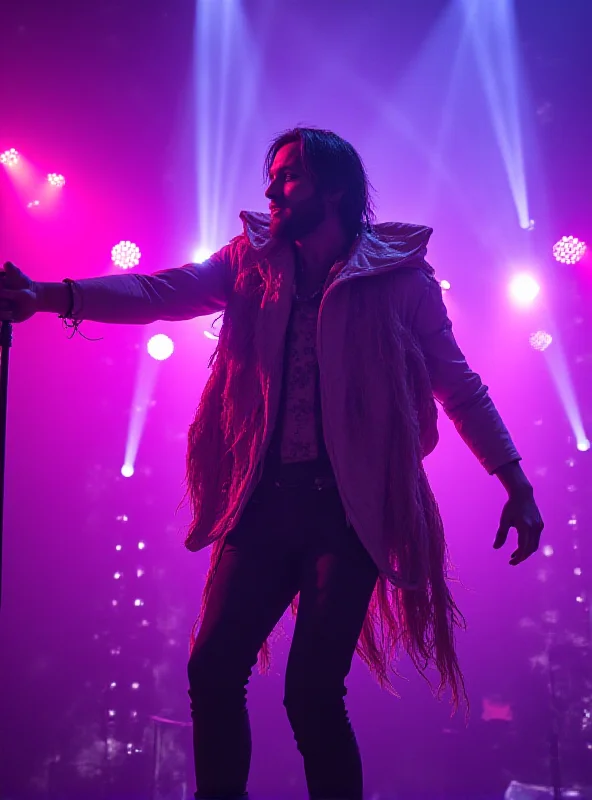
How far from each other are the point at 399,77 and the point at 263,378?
248 inches

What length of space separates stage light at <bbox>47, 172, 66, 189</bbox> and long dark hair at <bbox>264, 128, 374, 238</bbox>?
529cm

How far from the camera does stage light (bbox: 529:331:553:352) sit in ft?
23.7

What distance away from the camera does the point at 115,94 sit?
7059 millimetres

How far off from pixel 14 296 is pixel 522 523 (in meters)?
1.34

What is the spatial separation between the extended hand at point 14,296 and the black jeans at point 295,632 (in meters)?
0.68

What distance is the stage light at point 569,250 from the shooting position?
714 cm

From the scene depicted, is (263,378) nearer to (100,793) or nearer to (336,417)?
(336,417)

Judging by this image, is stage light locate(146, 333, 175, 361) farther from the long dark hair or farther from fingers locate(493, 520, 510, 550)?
fingers locate(493, 520, 510, 550)

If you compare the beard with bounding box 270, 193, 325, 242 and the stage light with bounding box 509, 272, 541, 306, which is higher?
the stage light with bounding box 509, 272, 541, 306

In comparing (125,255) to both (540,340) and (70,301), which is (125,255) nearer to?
(540,340)

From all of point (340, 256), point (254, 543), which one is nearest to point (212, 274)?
point (340, 256)

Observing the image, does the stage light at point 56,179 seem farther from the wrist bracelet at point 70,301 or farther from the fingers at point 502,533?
the fingers at point 502,533

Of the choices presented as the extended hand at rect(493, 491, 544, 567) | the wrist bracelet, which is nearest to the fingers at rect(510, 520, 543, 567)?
the extended hand at rect(493, 491, 544, 567)

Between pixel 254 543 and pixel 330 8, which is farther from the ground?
pixel 330 8
